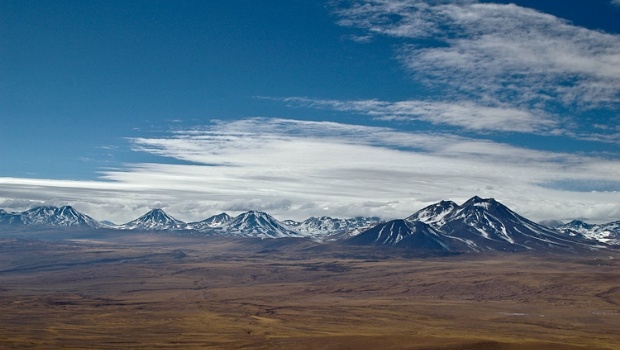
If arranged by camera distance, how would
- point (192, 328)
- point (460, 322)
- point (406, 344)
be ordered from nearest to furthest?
1. point (406, 344)
2. point (192, 328)
3. point (460, 322)

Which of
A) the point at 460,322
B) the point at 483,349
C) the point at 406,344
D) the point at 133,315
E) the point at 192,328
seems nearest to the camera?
the point at 483,349

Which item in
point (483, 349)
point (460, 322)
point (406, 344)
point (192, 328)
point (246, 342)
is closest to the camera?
point (483, 349)

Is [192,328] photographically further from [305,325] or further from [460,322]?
[460,322]

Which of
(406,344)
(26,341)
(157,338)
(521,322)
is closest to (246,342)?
(157,338)

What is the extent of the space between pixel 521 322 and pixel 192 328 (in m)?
96.4

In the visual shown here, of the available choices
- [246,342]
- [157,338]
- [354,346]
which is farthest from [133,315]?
[354,346]

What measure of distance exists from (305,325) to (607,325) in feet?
287

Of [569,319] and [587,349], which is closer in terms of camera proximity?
[587,349]

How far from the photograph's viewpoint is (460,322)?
178875 millimetres

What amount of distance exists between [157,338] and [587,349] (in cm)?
9626

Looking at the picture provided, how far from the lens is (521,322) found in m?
180

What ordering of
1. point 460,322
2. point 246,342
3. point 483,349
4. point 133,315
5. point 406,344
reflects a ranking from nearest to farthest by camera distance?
1. point 483,349
2. point 406,344
3. point 246,342
4. point 460,322
5. point 133,315

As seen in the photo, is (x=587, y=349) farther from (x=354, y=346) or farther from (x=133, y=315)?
(x=133, y=315)

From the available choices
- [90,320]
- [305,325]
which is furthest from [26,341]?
[305,325]
